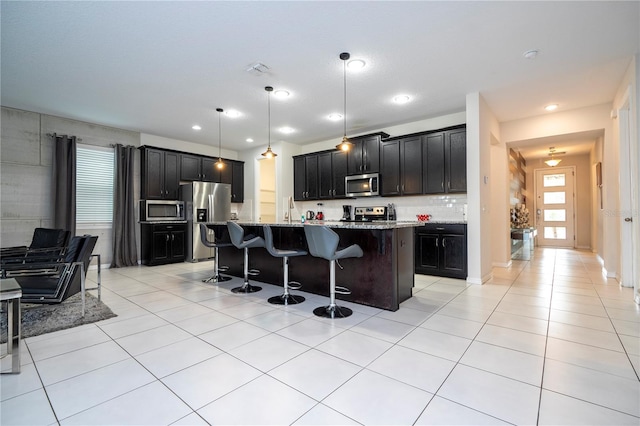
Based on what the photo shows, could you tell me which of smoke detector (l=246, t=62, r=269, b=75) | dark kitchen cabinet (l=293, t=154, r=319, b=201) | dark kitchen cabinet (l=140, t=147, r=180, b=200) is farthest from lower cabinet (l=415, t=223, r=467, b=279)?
dark kitchen cabinet (l=140, t=147, r=180, b=200)

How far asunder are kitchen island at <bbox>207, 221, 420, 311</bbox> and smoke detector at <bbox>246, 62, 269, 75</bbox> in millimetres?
1956

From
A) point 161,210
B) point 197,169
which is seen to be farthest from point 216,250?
point 197,169

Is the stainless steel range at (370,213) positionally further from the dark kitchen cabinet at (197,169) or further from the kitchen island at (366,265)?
the dark kitchen cabinet at (197,169)

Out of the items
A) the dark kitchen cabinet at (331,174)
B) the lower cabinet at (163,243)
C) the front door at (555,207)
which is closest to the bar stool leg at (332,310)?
the dark kitchen cabinet at (331,174)

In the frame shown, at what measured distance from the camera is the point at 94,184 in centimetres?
586

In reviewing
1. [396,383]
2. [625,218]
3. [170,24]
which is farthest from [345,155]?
[396,383]

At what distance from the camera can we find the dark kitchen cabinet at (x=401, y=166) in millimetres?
5444

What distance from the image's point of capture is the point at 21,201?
5.02 meters

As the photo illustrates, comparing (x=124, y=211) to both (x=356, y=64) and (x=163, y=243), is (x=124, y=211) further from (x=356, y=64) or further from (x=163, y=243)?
(x=356, y=64)

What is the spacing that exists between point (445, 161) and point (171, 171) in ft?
19.0

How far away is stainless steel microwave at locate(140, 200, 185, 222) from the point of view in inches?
247

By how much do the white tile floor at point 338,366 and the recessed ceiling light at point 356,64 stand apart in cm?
289

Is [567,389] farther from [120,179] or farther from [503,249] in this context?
[120,179]

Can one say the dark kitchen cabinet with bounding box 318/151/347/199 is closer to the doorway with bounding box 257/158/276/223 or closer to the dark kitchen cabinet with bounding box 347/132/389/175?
the dark kitchen cabinet with bounding box 347/132/389/175
